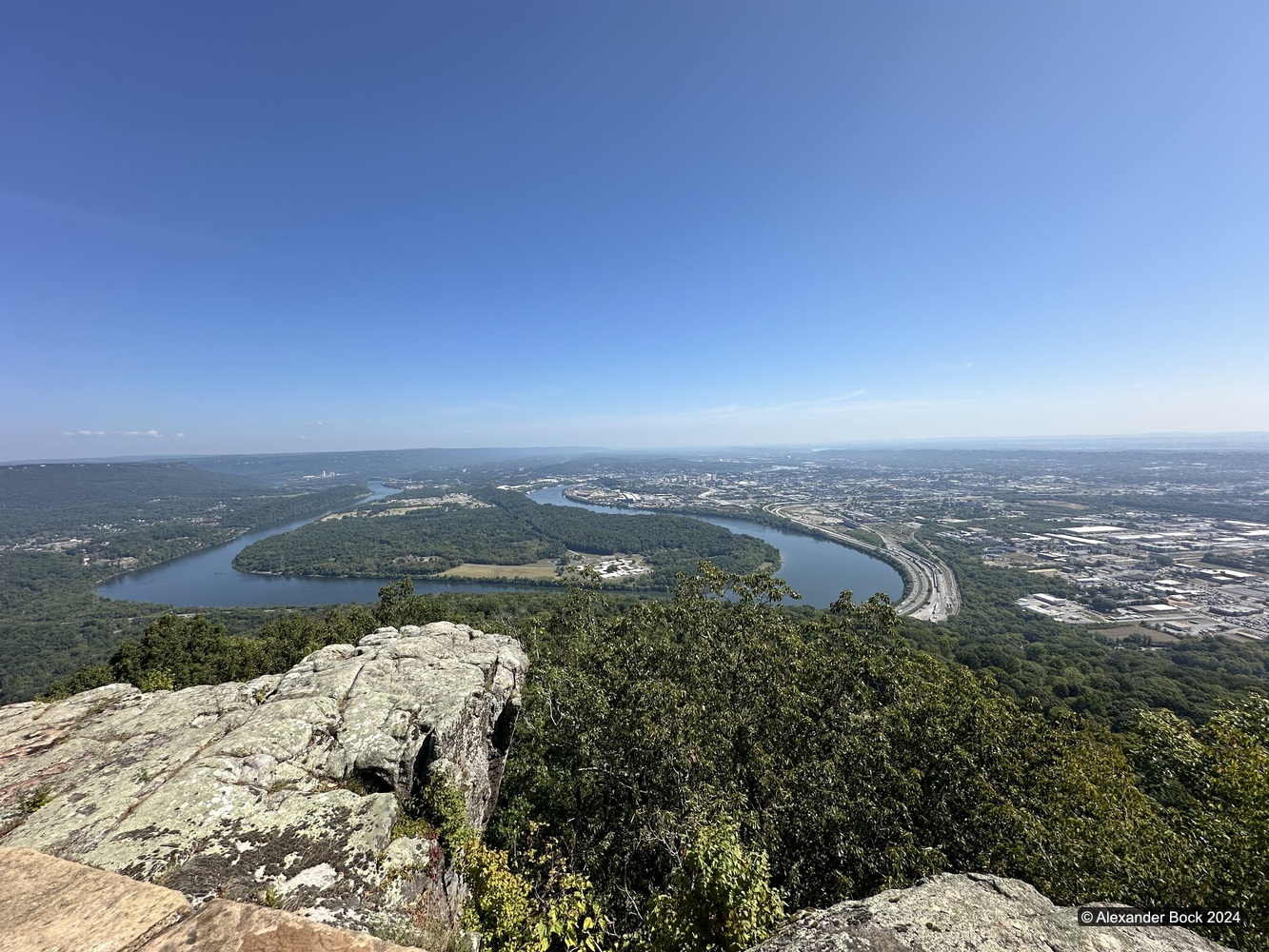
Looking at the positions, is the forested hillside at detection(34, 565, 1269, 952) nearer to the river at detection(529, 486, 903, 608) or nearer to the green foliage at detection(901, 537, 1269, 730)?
the green foliage at detection(901, 537, 1269, 730)

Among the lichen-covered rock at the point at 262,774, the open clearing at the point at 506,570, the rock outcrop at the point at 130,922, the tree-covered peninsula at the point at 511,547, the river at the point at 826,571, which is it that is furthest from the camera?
the tree-covered peninsula at the point at 511,547

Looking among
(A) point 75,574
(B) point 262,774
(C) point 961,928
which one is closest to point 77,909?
(B) point 262,774

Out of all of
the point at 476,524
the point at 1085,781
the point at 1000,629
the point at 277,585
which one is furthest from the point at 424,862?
the point at 476,524

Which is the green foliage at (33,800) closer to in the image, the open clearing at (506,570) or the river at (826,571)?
the river at (826,571)

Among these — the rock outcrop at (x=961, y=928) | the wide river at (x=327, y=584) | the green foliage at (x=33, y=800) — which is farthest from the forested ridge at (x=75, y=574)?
the rock outcrop at (x=961, y=928)

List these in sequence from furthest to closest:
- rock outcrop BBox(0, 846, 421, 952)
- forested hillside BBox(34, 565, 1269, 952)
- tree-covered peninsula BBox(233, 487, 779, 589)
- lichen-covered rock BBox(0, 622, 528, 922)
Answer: tree-covered peninsula BBox(233, 487, 779, 589)
forested hillside BBox(34, 565, 1269, 952)
lichen-covered rock BBox(0, 622, 528, 922)
rock outcrop BBox(0, 846, 421, 952)

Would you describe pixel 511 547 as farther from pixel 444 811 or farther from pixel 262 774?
pixel 262 774

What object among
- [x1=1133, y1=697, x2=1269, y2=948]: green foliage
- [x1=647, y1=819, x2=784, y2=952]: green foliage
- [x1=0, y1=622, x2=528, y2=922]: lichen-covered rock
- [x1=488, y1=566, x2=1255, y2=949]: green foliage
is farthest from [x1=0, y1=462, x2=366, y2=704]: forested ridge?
[x1=1133, y1=697, x2=1269, y2=948]: green foliage
